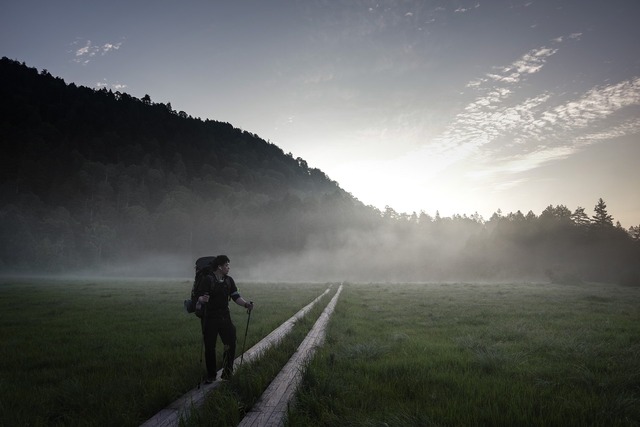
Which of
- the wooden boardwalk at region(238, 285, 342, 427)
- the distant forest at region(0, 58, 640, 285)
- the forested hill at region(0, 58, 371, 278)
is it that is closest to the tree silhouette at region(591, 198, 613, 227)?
the distant forest at region(0, 58, 640, 285)

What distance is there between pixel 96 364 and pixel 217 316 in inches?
165

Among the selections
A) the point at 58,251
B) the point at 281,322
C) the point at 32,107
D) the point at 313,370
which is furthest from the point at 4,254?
the point at 32,107

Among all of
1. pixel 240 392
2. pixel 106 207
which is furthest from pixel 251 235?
pixel 240 392

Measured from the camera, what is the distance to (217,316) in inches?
306

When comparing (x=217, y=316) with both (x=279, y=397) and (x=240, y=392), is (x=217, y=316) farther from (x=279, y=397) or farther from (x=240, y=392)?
(x=279, y=397)

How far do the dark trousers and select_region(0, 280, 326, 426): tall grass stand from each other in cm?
52

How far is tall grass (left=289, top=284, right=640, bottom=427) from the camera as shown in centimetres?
502

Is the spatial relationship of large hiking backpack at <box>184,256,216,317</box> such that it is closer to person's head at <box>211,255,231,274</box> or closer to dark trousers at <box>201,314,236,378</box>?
person's head at <box>211,255,231,274</box>

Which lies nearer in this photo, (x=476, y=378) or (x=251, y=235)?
(x=476, y=378)

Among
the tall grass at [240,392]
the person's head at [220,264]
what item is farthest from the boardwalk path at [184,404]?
the person's head at [220,264]

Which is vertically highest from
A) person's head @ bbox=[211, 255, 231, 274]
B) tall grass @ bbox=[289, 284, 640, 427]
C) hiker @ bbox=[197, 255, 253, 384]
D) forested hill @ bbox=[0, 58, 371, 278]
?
forested hill @ bbox=[0, 58, 371, 278]

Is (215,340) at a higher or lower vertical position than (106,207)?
lower

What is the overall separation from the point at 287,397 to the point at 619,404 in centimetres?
552

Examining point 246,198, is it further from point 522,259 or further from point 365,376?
point 365,376
